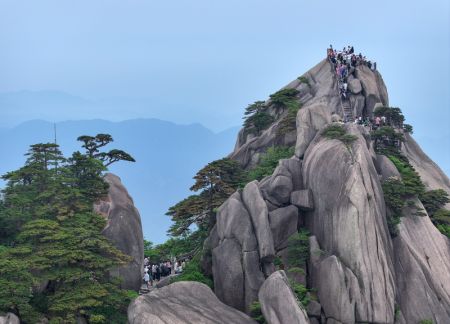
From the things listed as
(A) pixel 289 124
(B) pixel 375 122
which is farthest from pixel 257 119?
(B) pixel 375 122

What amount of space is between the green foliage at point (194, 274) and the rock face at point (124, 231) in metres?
2.65

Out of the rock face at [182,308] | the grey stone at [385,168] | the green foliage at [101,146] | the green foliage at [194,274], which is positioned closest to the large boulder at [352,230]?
the grey stone at [385,168]

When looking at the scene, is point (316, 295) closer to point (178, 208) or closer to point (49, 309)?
point (178, 208)

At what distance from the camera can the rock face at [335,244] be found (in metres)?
27.4

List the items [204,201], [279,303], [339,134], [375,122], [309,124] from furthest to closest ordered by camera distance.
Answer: [375,122]
[204,201]
[309,124]
[339,134]
[279,303]

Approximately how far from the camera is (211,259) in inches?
1302

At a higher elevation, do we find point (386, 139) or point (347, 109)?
point (347, 109)

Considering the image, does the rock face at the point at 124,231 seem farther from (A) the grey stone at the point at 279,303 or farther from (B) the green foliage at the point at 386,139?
(B) the green foliage at the point at 386,139

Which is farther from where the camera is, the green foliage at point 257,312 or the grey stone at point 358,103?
the grey stone at point 358,103

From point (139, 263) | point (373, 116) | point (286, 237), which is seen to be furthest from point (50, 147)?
point (373, 116)

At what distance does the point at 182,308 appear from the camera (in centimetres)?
2616

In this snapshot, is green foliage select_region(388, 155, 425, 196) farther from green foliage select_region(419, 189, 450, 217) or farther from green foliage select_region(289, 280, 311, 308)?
green foliage select_region(289, 280, 311, 308)

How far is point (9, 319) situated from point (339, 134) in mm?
20454

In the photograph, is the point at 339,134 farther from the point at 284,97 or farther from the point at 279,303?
the point at 284,97
